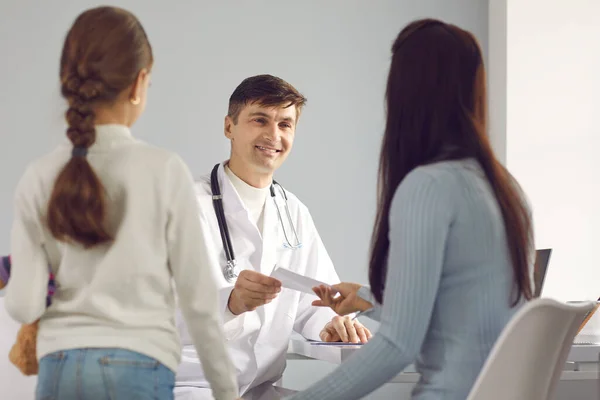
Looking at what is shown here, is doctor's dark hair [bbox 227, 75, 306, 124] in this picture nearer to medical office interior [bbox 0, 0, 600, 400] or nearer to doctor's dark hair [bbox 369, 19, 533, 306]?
medical office interior [bbox 0, 0, 600, 400]

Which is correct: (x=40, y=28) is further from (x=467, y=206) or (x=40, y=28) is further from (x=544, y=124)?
(x=467, y=206)

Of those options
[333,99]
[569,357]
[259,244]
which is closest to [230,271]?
[259,244]

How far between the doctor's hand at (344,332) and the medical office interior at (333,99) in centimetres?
120

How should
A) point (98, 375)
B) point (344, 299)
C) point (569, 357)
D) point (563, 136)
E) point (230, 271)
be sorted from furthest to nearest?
1. point (563, 136)
2. point (230, 271)
3. point (569, 357)
4. point (344, 299)
5. point (98, 375)

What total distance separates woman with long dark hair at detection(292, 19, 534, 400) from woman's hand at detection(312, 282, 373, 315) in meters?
0.26

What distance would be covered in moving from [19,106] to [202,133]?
76 centimetres

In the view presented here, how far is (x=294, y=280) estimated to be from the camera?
6.14 ft

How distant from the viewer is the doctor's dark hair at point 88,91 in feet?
4.13

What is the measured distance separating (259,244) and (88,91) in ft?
4.47

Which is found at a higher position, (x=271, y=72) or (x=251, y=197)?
(x=271, y=72)

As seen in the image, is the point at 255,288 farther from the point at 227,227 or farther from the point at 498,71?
the point at 498,71

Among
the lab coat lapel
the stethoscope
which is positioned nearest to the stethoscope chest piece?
the stethoscope

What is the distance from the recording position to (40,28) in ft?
11.6

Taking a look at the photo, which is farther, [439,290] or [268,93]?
[268,93]
